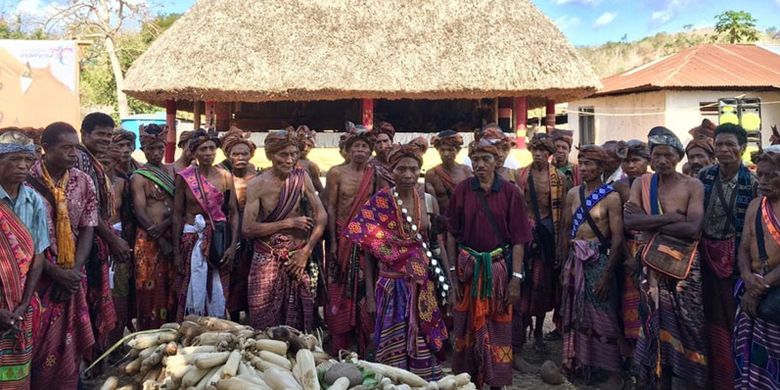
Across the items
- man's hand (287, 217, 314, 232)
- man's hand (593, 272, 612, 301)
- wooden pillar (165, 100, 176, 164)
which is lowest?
man's hand (593, 272, 612, 301)

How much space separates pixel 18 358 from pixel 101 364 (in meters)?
1.67

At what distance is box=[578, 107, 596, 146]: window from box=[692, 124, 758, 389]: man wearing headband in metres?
19.5

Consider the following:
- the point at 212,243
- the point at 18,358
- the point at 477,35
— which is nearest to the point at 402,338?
the point at 212,243

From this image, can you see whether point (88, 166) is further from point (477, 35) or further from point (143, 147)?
point (477, 35)

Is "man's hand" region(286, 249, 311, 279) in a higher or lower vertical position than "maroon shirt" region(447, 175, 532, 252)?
lower

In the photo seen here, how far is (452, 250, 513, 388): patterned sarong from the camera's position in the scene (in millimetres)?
4398

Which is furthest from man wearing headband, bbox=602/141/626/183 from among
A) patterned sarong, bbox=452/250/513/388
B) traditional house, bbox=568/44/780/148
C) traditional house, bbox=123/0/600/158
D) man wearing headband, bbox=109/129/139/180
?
traditional house, bbox=568/44/780/148

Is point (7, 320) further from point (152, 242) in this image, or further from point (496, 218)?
point (496, 218)

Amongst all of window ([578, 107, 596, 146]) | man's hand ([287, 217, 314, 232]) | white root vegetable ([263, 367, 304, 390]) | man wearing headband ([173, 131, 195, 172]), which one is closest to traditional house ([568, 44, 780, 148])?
window ([578, 107, 596, 146])

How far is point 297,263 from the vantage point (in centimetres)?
469

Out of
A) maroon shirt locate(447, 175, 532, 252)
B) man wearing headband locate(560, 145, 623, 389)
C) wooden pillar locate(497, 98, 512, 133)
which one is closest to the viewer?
maroon shirt locate(447, 175, 532, 252)

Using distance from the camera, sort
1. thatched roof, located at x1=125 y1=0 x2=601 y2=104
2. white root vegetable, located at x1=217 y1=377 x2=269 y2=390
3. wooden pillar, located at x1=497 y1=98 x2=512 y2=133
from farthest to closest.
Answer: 1. wooden pillar, located at x1=497 y1=98 x2=512 y2=133
2. thatched roof, located at x1=125 y1=0 x2=601 y2=104
3. white root vegetable, located at x1=217 y1=377 x2=269 y2=390

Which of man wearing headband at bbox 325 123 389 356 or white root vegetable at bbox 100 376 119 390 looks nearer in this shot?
white root vegetable at bbox 100 376 119 390

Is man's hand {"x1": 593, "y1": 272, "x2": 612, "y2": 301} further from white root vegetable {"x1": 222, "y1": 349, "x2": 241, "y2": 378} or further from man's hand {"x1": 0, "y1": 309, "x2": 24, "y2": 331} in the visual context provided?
man's hand {"x1": 0, "y1": 309, "x2": 24, "y2": 331}
